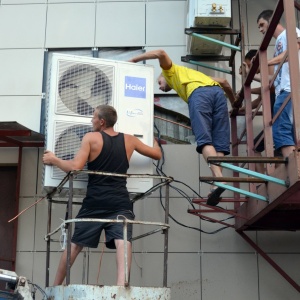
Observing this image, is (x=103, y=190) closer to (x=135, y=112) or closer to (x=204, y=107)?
(x=135, y=112)

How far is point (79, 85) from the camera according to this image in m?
5.07

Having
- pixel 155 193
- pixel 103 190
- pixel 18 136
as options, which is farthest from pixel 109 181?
pixel 18 136

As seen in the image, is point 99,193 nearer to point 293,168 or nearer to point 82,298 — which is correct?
point 82,298

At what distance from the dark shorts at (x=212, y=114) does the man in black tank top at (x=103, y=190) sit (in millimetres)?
781

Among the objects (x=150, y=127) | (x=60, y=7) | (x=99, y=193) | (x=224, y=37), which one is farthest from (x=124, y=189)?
(x=60, y=7)

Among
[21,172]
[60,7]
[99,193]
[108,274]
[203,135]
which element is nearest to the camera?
[99,193]

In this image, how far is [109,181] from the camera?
174 inches

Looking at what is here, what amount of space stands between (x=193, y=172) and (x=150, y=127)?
1.31 meters

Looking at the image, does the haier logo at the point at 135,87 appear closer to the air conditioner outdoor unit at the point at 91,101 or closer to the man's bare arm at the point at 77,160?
the air conditioner outdoor unit at the point at 91,101

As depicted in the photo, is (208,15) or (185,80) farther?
(208,15)

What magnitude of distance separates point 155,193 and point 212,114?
4.44 ft

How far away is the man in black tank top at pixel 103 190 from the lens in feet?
14.2

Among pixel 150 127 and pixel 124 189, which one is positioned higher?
pixel 150 127

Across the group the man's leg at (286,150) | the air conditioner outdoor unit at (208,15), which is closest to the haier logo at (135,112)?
the man's leg at (286,150)
